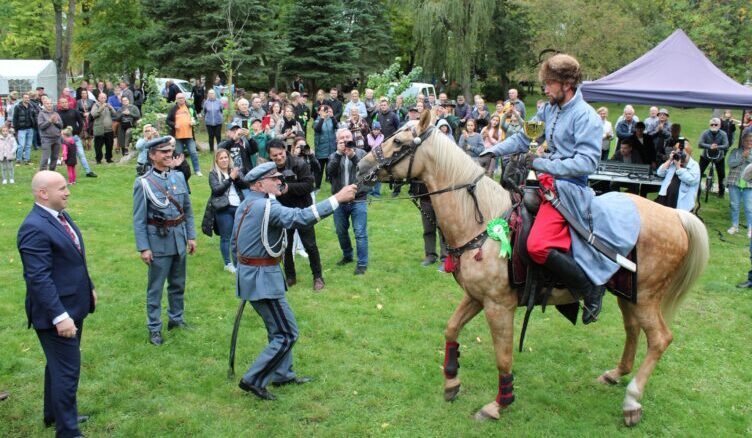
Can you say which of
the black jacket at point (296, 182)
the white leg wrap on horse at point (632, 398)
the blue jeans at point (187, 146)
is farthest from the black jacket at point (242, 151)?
the white leg wrap on horse at point (632, 398)

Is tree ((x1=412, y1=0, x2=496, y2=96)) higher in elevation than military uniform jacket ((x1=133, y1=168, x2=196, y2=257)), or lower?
higher

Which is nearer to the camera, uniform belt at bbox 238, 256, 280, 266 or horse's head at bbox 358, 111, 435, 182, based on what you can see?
horse's head at bbox 358, 111, 435, 182

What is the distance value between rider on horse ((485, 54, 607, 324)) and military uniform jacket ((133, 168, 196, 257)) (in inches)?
158

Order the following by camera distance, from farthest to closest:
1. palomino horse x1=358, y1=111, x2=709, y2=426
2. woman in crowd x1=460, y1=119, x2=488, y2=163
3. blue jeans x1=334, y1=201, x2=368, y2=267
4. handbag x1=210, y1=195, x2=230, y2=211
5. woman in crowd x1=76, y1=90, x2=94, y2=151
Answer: woman in crowd x1=76, y1=90, x2=94, y2=151
woman in crowd x1=460, y1=119, x2=488, y2=163
blue jeans x1=334, y1=201, x2=368, y2=267
handbag x1=210, y1=195, x2=230, y2=211
palomino horse x1=358, y1=111, x2=709, y2=426

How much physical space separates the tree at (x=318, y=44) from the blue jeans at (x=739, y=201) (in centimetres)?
2459

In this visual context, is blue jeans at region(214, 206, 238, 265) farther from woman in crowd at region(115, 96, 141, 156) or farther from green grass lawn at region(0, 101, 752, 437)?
woman in crowd at region(115, 96, 141, 156)

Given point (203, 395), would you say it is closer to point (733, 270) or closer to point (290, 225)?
point (290, 225)

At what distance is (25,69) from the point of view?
31.9 metres

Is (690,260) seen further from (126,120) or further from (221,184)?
(126,120)

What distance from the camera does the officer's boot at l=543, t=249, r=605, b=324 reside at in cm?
491

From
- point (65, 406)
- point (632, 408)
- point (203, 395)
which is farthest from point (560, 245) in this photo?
point (65, 406)

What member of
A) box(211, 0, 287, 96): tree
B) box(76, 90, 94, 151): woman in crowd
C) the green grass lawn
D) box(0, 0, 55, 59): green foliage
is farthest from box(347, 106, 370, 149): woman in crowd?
box(0, 0, 55, 59): green foliage

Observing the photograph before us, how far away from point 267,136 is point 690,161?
8493 mm

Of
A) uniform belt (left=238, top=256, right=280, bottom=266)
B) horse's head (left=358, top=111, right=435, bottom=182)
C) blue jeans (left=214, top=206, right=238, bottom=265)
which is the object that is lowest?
blue jeans (left=214, top=206, right=238, bottom=265)
